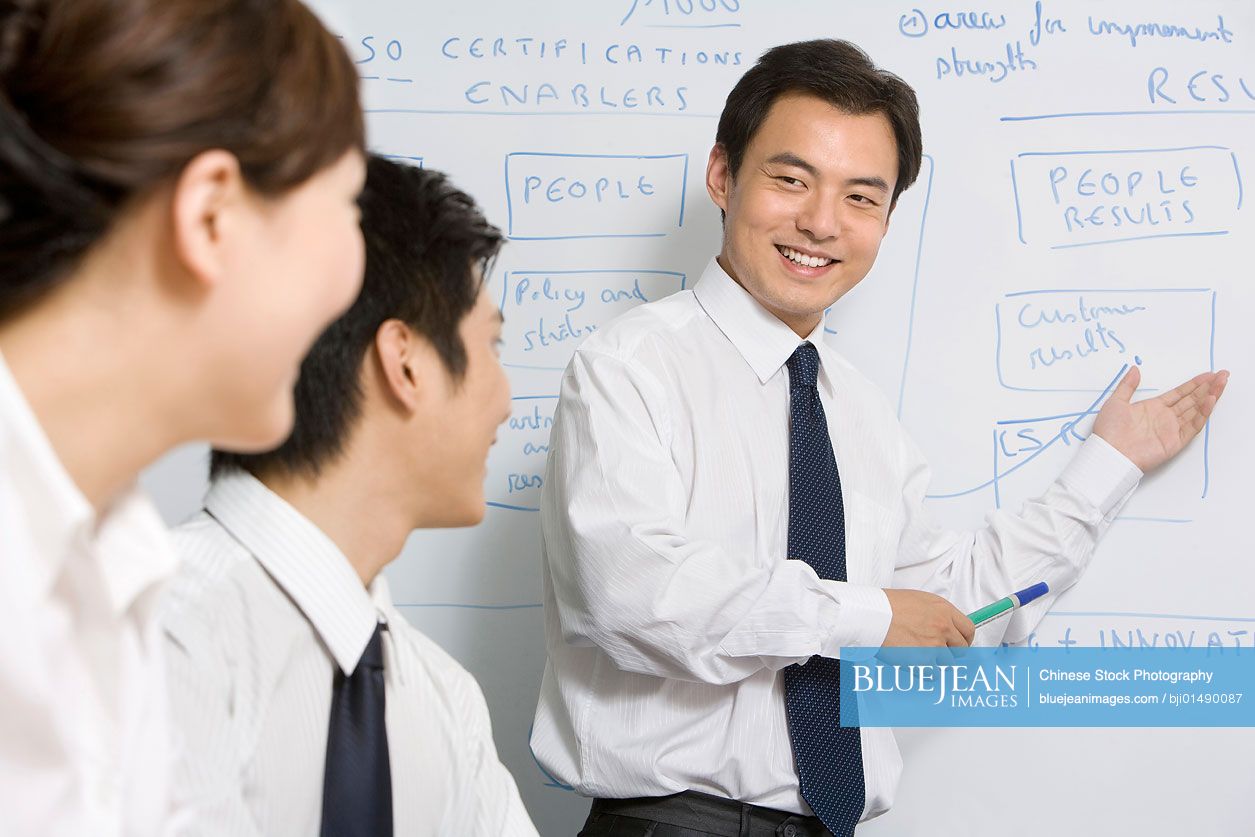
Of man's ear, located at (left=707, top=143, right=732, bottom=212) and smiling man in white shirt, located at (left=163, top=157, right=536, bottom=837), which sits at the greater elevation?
man's ear, located at (left=707, top=143, right=732, bottom=212)

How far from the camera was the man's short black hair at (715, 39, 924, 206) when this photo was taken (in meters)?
1.56

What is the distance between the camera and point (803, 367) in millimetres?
1582

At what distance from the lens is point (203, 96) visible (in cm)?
Result: 52

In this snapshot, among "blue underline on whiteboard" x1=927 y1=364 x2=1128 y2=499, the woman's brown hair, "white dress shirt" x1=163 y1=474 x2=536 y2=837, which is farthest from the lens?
"blue underline on whiteboard" x1=927 y1=364 x2=1128 y2=499

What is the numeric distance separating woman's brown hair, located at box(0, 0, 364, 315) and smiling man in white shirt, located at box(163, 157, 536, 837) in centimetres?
40

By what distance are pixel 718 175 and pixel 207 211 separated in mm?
1173

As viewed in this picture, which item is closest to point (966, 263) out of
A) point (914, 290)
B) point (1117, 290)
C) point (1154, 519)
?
point (914, 290)

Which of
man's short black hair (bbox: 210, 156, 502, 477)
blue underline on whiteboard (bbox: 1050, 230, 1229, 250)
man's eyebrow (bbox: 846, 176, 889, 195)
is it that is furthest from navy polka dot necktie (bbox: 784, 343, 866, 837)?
man's short black hair (bbox: 210, 156, 502, 477)

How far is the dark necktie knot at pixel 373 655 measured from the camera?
0.96 m

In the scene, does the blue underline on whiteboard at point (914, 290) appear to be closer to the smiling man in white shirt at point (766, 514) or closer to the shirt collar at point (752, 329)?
the smiling man in white shirt at point (766, 514)

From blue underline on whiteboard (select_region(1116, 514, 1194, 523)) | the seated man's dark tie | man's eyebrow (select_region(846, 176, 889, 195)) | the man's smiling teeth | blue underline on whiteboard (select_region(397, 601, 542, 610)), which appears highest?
man's eyebrow (select_region(846, 176, 889, 195))

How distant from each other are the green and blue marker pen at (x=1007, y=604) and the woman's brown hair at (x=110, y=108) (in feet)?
4.17

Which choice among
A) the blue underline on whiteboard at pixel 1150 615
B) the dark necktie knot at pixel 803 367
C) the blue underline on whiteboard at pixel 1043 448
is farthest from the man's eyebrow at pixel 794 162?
the blue underline on whiteboard at pixel 1150 615

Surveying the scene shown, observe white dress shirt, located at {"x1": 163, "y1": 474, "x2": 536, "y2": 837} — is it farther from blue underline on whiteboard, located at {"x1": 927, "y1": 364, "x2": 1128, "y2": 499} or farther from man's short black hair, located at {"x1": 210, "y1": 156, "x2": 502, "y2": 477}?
blue underline on whiteboard, located at {"x1": 927, "y1": 364, "x2": 1128, "y2": 499}
